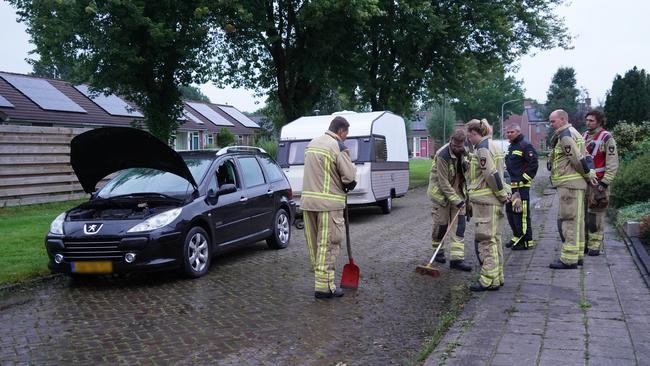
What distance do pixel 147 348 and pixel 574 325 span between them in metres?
3.71

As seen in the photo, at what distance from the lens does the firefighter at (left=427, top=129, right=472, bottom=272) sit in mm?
7742

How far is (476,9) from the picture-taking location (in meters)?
23.1

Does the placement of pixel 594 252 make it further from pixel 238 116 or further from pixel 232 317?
pixel 238 116

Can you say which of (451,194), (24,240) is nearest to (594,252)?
(451,194)

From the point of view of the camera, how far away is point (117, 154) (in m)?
7.96

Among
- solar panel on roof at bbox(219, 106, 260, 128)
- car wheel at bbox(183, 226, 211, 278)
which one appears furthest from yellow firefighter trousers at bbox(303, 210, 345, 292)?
solar panel on roof at bbox(219, 106, 260, 128)

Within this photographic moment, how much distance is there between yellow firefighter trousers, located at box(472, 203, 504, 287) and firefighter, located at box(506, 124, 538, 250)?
→ 7.90 ft

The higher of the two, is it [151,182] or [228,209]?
[151,182]

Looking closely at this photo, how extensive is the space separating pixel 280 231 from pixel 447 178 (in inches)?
133

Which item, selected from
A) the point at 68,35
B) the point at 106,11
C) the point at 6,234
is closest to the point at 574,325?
the point at 6,234

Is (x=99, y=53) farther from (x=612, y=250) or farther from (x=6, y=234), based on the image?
(x=612, y=250)

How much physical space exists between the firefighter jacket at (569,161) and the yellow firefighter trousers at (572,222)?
10 cm

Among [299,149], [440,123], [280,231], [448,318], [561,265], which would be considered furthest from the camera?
[440,123]

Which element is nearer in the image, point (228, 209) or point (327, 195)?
point (327, 195)
